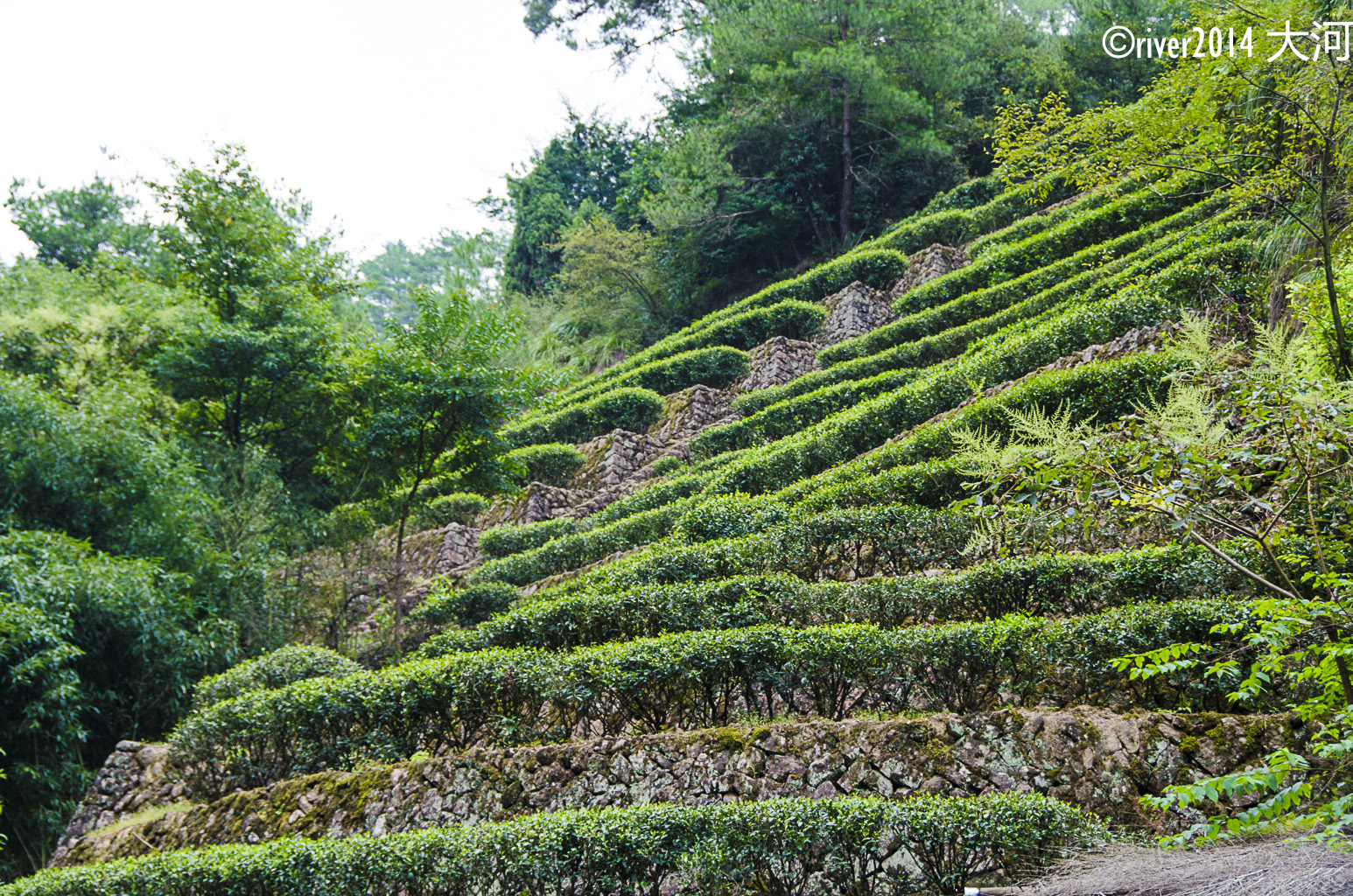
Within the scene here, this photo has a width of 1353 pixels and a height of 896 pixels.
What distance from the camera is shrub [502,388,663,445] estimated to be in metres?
19.3

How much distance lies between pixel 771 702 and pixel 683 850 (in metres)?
2.04

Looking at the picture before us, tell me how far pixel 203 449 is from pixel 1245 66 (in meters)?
14.3

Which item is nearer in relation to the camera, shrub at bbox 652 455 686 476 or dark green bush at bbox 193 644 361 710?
→ dark green bush at bbox 193 644 361 710

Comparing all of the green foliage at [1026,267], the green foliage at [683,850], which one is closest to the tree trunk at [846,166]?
the green foliage at [1026,267]

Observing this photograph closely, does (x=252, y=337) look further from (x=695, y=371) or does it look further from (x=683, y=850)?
(x=683, y=850)

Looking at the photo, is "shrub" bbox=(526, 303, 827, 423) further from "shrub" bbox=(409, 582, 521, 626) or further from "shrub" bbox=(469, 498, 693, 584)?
"shrub" bbox=(409, 582, 521, 626)

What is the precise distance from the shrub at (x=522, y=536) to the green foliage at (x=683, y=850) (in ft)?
26.7

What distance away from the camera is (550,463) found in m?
18.1

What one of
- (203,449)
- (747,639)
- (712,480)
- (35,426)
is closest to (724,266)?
(712,480)

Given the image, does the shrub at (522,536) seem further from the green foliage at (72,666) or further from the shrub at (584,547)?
the green foliage at (72,666)

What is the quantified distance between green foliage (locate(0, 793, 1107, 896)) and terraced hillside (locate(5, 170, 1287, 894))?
2 cm

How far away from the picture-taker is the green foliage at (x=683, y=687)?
589cm

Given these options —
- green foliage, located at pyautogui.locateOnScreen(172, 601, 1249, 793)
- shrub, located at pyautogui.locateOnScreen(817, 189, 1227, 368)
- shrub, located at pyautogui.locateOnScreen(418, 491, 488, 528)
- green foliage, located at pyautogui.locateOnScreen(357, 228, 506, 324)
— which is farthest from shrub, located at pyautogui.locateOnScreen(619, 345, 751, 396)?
green foliage, located at pyautogui.locateOnScreen(357, 228, 506, 324)

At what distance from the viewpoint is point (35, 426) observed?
1085 centimetres
